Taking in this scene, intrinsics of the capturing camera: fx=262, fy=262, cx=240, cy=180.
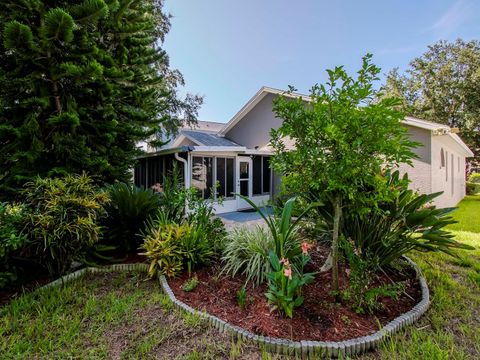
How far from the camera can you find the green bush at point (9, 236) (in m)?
3.24

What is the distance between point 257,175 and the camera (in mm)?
12352

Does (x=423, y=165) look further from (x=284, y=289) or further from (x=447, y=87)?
(x=447, y=87)

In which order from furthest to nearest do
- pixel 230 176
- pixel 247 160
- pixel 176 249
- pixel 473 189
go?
pixel 473 189 → pixel 247 160 → pixel 230 176 → pixel 176 249

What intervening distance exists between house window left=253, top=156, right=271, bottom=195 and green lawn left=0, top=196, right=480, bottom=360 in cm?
865

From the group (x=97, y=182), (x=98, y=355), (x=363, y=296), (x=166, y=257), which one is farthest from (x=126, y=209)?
(x=363, y=296)

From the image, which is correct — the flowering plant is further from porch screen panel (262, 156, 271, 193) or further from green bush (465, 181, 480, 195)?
green bush (465, 181, 480, 195)

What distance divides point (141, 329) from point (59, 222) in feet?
6.47

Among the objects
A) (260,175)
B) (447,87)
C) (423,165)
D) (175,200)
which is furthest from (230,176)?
(447,87)

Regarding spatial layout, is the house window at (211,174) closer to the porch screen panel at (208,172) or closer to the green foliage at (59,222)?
the porch screen panel at (208,172)

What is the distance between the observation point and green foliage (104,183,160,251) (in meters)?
4.96

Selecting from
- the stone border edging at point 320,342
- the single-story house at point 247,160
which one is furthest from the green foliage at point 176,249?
the single-story house at point 247,160

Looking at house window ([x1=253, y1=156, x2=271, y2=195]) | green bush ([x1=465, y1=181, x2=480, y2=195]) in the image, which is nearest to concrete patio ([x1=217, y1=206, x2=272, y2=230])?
house window ([x1=253, y1=156, x2=271, y2=195])

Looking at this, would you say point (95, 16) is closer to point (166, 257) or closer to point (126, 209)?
point (126, 209)

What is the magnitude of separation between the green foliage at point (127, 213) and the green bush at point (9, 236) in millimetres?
1437
